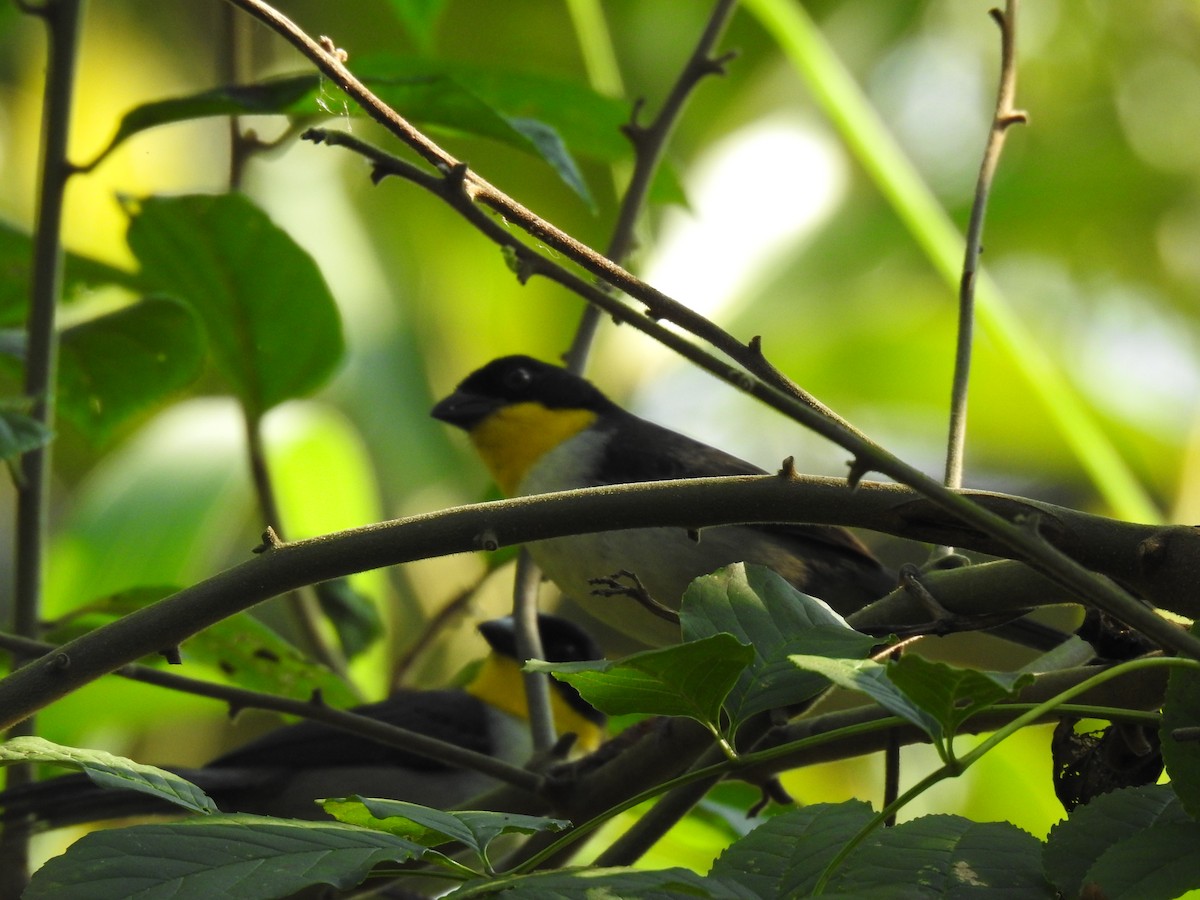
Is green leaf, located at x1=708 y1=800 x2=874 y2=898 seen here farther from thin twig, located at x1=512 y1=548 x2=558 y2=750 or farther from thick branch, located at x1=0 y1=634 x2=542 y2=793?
thin twig, located at x1=512 y1=548 x2=558 y2=750

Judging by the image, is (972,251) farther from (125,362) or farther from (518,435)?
(518,435)

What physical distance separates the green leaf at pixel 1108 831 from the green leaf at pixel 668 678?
10.8 inches

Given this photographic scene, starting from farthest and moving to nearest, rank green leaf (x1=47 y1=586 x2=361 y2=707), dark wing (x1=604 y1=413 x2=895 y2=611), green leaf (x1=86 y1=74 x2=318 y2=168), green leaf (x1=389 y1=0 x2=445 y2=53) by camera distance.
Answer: dark wing (x1=604 y1=413 x2=895 y2=611), green leaf (x1=389 y1=0 x2=445 y2=53), green leaf (x1=47 y1=586 x2=361 y2=707), green leaf (x1=86 y1=74 x2=318 y2=168)

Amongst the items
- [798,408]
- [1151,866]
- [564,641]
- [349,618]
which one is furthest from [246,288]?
[1151,866]

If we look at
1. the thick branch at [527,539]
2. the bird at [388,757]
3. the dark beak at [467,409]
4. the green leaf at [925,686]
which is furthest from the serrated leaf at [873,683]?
the dark beak at [467,409]

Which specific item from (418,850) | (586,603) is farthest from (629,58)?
(418,850)

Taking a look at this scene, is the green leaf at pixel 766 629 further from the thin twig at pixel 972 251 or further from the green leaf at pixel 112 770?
the thin twig at pixel 972 251

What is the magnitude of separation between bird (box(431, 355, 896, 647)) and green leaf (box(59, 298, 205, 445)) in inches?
31.7

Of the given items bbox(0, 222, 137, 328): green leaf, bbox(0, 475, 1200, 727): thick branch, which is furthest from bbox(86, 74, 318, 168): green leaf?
bbox(0, 475, 1200, 727): thick branch

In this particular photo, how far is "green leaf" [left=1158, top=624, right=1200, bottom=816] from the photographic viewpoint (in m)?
0.99

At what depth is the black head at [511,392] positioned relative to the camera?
13.4 feet

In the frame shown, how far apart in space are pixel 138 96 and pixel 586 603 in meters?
6.52

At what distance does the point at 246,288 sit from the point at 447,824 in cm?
212

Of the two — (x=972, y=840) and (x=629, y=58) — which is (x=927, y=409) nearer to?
(x=629, y=58)
